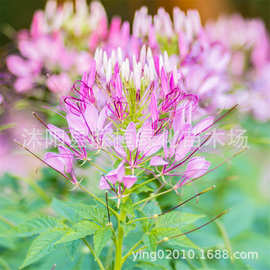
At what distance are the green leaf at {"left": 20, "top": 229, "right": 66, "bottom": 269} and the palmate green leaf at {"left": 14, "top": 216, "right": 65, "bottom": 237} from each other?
2 cm

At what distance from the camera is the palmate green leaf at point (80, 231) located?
542mm

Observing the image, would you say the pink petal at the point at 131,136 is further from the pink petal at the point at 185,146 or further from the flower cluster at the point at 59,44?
the flower cluster at the point at 59,44

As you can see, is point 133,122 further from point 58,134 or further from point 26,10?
point 26,10

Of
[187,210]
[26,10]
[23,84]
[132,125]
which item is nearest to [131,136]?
[132,125]

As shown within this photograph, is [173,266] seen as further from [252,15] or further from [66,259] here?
[252,15]

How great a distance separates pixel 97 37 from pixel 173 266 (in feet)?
1.98

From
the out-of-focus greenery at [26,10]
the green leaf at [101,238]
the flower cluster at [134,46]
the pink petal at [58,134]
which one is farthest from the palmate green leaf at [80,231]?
the out-of-focus greenery at [26,10]

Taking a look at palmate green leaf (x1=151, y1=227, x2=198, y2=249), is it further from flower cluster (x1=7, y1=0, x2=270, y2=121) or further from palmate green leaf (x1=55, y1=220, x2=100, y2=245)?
flower cluster (x1=7, y1=0, x2=270, y2=121)

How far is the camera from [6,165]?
6.79 ft

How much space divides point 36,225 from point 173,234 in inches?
8.5

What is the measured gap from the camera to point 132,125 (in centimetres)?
55

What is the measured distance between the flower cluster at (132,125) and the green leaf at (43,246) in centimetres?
9

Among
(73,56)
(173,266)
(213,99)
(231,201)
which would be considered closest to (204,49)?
(213,99)

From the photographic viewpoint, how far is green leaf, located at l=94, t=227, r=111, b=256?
53cm
